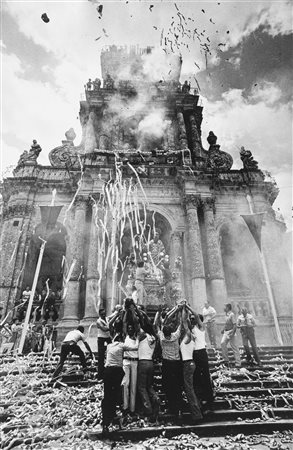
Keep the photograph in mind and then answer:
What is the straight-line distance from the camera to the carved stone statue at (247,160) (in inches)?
832

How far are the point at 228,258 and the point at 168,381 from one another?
49.1 feet

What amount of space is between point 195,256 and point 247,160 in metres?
9.33

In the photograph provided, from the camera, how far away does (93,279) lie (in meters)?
16.4

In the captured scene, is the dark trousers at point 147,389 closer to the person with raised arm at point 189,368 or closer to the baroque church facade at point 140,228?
the person with raised arm at point 189,368

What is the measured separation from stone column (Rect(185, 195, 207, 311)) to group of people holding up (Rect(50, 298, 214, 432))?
9793 millimetres

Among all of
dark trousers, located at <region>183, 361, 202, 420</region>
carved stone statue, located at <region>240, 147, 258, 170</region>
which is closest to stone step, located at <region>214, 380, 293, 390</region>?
dark trousers, located at <region>183, 361, 202, 420</region>

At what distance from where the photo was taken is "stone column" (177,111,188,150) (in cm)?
2242

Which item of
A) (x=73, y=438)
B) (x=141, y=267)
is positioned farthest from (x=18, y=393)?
(x=141, y=267)

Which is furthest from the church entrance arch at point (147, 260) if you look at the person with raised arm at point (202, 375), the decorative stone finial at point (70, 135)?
the decorative stone finial at point (70, 135)

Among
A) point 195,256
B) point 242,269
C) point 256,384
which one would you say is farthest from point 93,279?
point 256,384

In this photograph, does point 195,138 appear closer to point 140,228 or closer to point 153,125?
point 153,125

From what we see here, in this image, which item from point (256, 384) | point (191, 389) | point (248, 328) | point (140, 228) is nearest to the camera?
point (191, 389)

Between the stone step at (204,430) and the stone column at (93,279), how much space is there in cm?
1040

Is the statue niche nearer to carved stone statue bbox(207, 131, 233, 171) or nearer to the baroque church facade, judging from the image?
the baroque church facade
